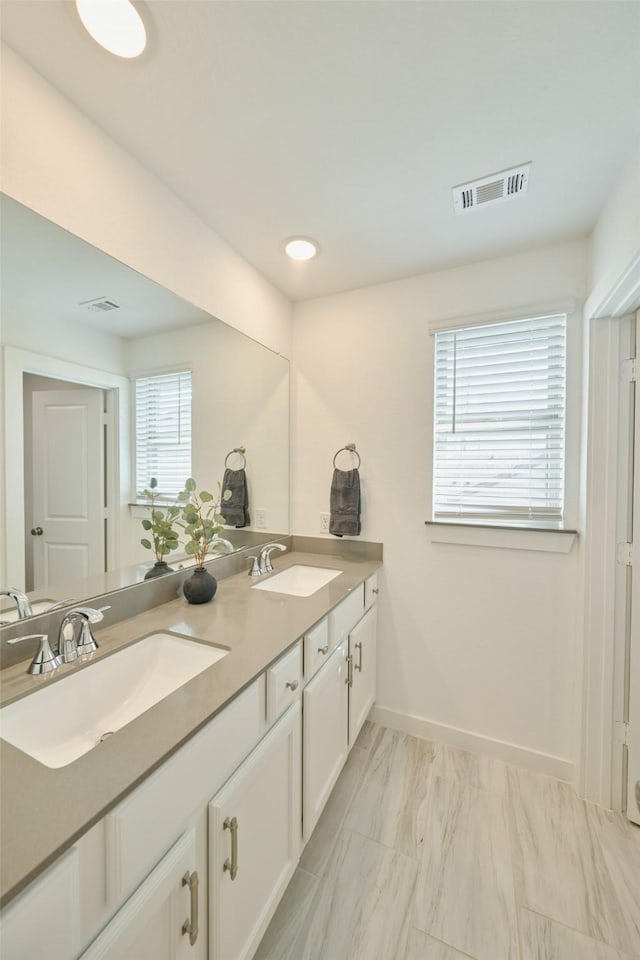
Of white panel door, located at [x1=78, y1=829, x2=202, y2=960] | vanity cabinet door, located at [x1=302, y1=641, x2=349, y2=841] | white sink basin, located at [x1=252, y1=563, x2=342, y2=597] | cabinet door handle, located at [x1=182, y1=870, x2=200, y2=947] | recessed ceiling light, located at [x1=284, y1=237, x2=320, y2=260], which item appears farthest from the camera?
white sink basin, located at [x1=252, y1=563, x2=342, y2=597]

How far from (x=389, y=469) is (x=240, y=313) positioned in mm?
1088

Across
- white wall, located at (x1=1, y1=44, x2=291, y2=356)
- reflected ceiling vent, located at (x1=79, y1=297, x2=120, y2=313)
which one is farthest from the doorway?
white wall, located at (x1=1, y1=44, x2=291, y2=356)

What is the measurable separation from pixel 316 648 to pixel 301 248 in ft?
5.56

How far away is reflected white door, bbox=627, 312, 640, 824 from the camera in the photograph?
146cm

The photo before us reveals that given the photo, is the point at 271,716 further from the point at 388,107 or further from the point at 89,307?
the point at 388,107

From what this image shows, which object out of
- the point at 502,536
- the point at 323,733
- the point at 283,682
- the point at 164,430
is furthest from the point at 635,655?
the point at 164,430

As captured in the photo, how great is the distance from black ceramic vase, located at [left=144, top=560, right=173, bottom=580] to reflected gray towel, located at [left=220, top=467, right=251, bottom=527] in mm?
384

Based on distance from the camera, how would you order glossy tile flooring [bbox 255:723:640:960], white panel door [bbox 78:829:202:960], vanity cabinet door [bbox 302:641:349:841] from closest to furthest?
white panel door [bbox 78:829:202:960] → glossy tile flooring [bbox 255:723:640:960] → vanity cabinet door [bbox 302:641:349:841]

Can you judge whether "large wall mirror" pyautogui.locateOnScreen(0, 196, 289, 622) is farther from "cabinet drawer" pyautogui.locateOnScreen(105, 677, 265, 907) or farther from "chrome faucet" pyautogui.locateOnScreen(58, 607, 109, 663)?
"cabinet drawer" pyautogui.locateOnScreen(105, 677, 265, 907)

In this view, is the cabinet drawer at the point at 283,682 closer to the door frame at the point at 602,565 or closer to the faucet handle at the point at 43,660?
the faucet handle at the point at 43,660

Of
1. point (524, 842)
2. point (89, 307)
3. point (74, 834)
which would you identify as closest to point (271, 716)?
point (74, 834)

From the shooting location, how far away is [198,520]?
1.54 meters

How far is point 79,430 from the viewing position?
1194 millimetres

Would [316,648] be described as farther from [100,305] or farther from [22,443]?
[100,305]
